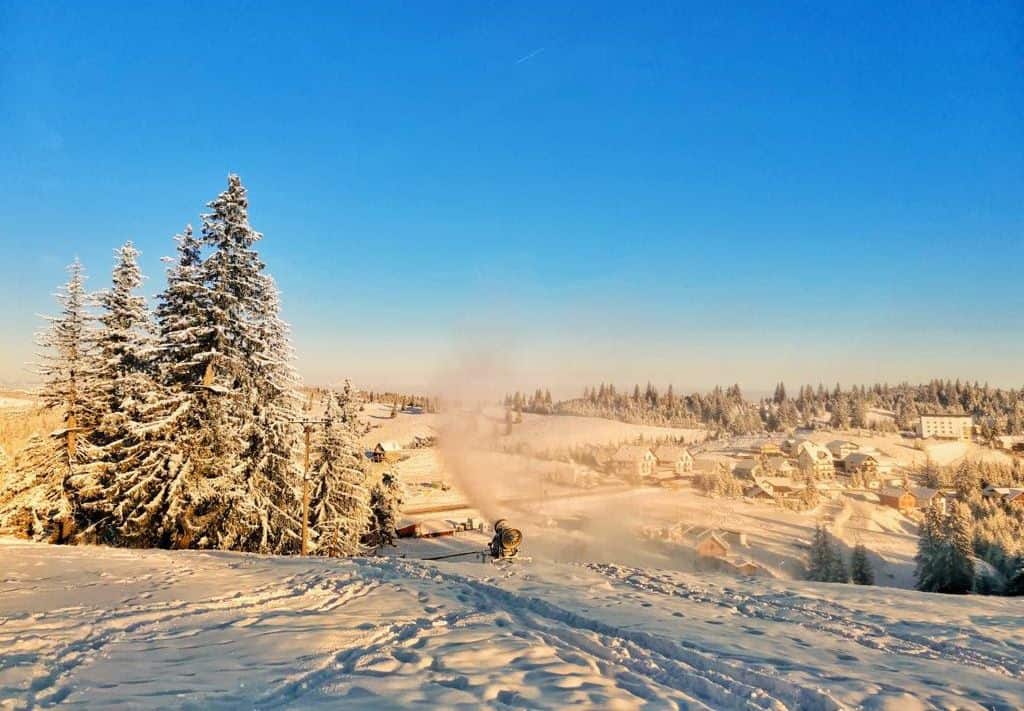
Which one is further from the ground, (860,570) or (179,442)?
(179,442)

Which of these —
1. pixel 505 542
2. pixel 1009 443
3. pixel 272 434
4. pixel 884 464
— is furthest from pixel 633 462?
pixel 1009 443

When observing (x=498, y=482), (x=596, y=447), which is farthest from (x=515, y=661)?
(x=596, y=447)

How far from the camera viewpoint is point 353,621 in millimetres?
9297

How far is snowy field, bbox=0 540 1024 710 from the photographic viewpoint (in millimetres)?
6246

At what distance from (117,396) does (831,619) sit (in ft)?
88.6

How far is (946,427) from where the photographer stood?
170000mm

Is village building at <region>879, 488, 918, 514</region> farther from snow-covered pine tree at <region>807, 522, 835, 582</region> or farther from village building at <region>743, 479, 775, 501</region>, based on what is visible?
snow-covered pine tree at <region>807, 522, 835, 582</region>

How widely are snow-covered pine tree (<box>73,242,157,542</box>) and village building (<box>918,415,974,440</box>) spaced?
20010cm

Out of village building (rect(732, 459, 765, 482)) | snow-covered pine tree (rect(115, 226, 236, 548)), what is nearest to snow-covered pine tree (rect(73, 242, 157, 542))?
snow-covered pine tree (rect(115, 226, 236, 548))

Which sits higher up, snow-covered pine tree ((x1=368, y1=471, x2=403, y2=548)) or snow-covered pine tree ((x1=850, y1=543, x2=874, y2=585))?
snow-covered pine tree ((x1=368, y1=471, x2=403, y2=548))

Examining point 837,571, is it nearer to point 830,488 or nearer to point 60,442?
point 60,442

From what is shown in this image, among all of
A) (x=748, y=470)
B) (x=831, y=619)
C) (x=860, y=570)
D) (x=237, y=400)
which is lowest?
(x=748, y=470)

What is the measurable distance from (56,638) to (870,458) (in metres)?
141

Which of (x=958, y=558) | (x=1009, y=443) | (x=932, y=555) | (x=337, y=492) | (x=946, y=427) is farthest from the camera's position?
(x=946, y=427)
